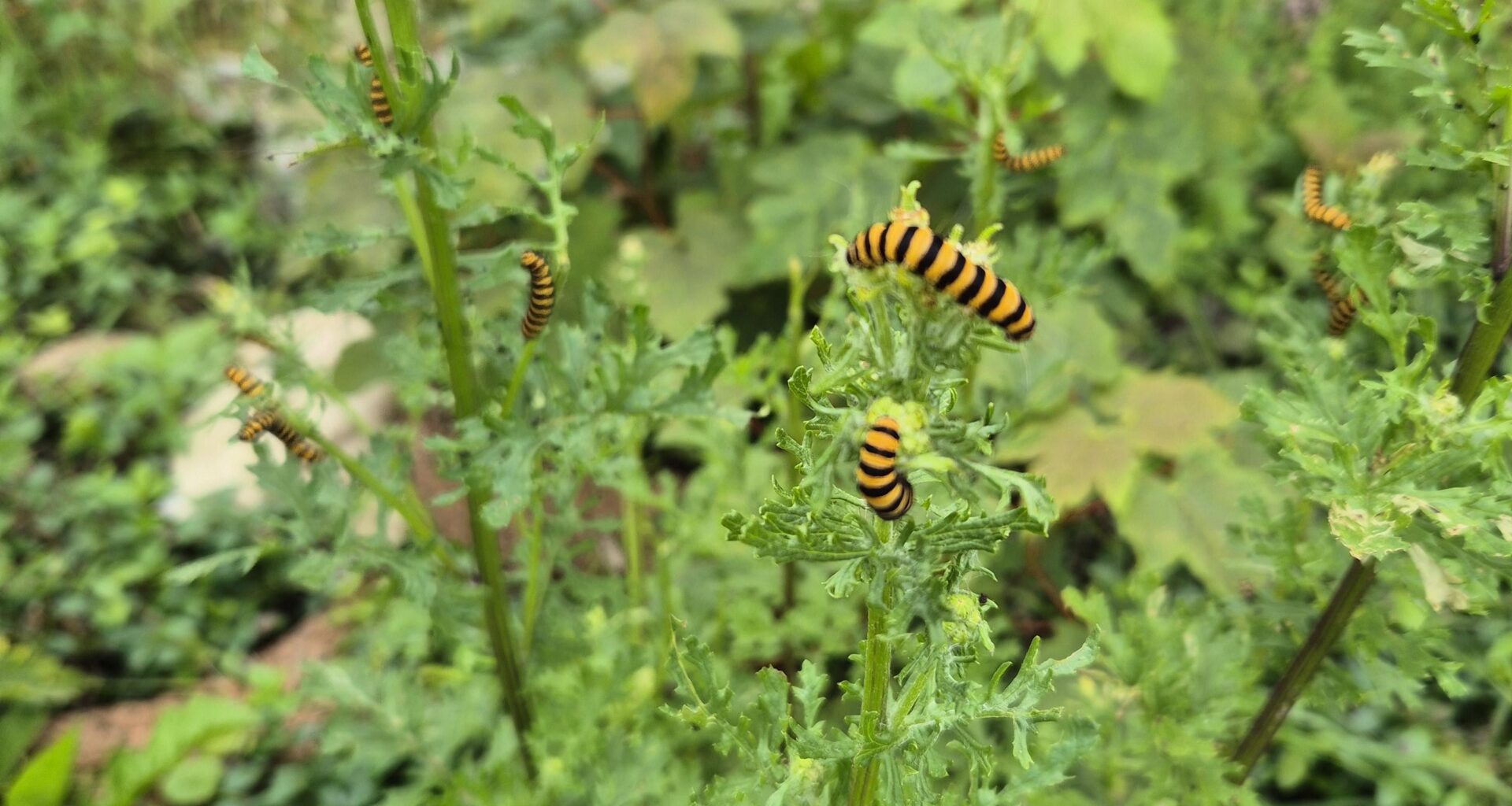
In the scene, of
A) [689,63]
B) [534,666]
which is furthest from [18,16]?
[534,666]

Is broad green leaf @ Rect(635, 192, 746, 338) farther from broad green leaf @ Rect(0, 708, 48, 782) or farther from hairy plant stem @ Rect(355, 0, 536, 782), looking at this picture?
broad green leaf @ Rect(0, 708, 48, 782)

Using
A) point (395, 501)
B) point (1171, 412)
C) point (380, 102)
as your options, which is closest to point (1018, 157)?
point (1171, 412)

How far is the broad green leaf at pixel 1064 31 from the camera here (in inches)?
113

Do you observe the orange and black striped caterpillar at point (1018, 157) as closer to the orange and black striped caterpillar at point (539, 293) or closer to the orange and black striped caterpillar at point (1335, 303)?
the orange and black striped caterpillar at point (1335, 303)

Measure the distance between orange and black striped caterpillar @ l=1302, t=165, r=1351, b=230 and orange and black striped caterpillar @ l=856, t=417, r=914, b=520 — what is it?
106 cm

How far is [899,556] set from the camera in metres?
0.95

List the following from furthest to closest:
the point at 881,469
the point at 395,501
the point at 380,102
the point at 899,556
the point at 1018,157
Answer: the point at 1018,157 → the point at 395,501 → the point at 380,102 → the point at 899,556 → the point at 881,469

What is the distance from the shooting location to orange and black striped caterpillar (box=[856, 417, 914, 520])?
80 cm

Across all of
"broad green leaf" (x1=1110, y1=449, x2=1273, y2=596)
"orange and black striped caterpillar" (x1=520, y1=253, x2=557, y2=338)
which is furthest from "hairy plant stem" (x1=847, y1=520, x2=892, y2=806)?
"broad green leaf" (x1=1110, y1=449, x2=1273, y2=596)

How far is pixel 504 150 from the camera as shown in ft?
9.76

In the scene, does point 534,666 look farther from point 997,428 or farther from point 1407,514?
point 1407,514

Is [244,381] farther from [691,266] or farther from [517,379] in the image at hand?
[691,266]

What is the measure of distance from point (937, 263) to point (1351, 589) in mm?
952

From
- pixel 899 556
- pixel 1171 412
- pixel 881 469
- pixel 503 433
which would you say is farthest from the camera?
pixel 1171 412
